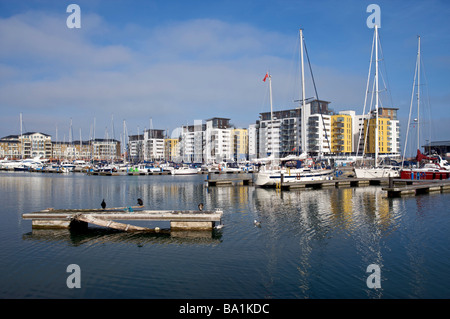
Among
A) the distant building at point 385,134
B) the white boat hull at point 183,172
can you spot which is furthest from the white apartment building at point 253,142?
the white boat hull at point 183,172

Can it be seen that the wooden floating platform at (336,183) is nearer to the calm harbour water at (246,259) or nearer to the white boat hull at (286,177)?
the white boat hull at (286,177)

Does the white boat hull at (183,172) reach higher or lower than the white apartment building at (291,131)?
lower

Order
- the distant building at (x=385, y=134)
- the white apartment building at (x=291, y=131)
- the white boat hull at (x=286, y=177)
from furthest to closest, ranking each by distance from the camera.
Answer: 1. the distant building at (x=385, y=134)
2. the white apartment building at (x=291, y=131)
3. the white boat hull at (x=286, y=177)

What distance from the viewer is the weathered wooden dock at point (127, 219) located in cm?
2397

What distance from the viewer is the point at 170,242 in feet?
70.5

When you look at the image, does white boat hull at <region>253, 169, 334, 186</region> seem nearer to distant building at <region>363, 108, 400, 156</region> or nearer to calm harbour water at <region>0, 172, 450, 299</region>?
calm harbour water at <region>0, 172, 450, 299</region>

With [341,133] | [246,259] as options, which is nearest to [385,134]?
[341,133]

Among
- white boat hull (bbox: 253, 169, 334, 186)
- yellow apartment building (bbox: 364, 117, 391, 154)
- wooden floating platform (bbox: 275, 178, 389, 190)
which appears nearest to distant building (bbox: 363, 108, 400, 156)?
yellow apartment building (bbox: 364, 117, 391, 154)

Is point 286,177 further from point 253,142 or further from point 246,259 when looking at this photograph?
point 253,142

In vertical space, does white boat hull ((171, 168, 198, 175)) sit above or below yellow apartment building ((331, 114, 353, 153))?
below

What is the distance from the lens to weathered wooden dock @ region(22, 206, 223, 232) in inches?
944

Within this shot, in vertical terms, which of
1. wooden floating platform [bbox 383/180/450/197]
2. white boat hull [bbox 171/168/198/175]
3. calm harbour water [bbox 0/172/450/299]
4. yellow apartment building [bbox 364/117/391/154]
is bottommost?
calm harbour water [bbox 0/172/450/299]

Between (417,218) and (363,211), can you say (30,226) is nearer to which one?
(363,211)
